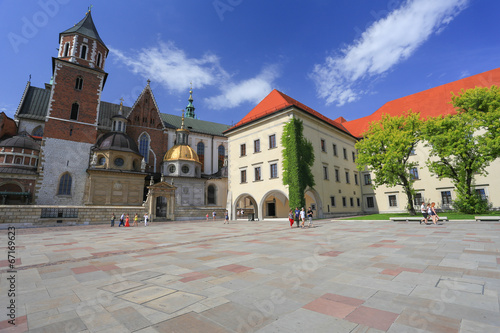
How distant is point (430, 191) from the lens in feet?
99.3

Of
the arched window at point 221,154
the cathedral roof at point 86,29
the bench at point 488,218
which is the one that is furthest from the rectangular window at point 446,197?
the cathedral roof at point 86,29

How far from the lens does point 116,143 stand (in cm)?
3712

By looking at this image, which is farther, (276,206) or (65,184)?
(276,206)

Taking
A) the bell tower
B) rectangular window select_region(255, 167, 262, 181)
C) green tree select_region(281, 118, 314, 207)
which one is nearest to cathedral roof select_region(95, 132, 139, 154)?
the bell tower

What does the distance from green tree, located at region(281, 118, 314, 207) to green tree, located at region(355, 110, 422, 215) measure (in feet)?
20.1

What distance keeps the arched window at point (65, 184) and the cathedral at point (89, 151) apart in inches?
4.3

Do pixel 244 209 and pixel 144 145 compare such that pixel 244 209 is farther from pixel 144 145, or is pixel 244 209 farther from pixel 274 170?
pixel 144 145

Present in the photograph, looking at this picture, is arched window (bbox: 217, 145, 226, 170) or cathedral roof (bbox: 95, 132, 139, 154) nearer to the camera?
cathedral roof (bbox: 95, 132, 139, 154)

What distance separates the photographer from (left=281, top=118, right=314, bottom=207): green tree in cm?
2425

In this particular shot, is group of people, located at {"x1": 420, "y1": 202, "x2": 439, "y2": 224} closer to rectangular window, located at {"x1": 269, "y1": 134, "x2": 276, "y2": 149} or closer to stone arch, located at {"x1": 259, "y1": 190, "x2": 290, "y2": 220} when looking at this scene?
rectangular window, located at {"x1": 269, "y1": 134, "x2": 276, "y2": 149}

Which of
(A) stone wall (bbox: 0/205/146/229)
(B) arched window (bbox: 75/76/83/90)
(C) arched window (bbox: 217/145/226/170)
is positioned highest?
(B) arched window (bbox: 75/76/83/90)

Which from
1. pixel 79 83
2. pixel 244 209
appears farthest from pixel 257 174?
pixel 79 83

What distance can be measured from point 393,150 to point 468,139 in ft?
22.1

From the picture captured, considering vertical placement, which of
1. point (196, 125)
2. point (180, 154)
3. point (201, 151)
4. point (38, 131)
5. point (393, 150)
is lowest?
point (393, 150)
